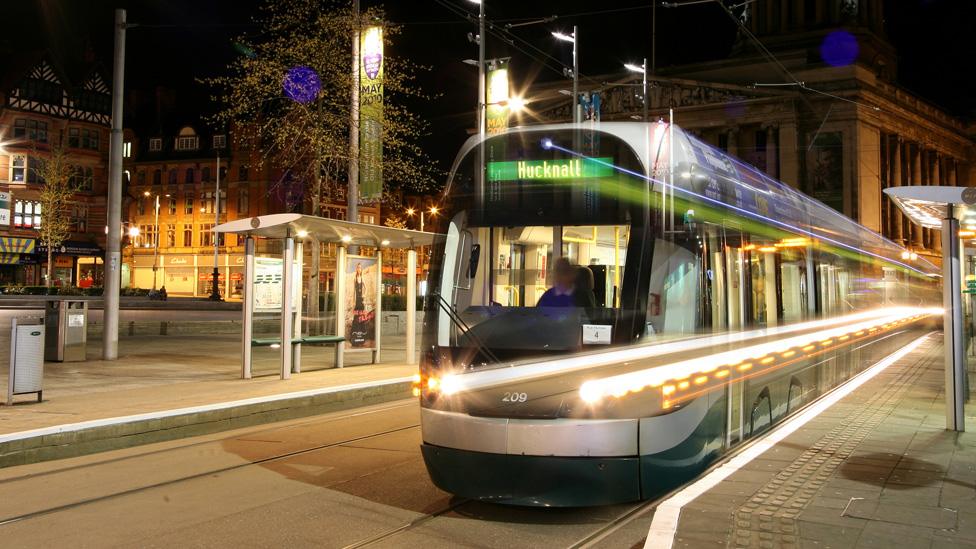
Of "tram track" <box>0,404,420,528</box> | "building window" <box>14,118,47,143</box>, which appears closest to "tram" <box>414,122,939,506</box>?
"tram track" <box>0,404,420,528</box>

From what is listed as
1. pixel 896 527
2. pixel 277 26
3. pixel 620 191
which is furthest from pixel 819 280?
pixel 277 26

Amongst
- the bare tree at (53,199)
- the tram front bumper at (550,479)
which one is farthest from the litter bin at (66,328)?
the bare tree at (53,199)

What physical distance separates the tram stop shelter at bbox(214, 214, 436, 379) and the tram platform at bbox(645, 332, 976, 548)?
28.6ft

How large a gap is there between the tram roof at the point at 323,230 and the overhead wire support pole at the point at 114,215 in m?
3.34

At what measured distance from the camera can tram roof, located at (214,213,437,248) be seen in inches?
562

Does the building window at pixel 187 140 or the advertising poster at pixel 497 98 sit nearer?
the advertising poster at pixel 497 98

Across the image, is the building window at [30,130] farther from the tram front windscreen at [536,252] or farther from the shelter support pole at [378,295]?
the tram front windscreen at [536,252]

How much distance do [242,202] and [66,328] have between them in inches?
2432

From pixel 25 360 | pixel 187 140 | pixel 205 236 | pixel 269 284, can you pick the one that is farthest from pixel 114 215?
pixel 187 140

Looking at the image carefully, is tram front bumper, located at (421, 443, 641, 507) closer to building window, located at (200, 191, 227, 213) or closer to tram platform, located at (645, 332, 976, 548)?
tram platform, located at (645, 332, 976, 548)

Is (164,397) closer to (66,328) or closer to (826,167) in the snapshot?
(66,328)

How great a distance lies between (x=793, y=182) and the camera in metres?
64.7

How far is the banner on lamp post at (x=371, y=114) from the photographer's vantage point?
22359 mm

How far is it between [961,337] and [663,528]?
6.21 metres
